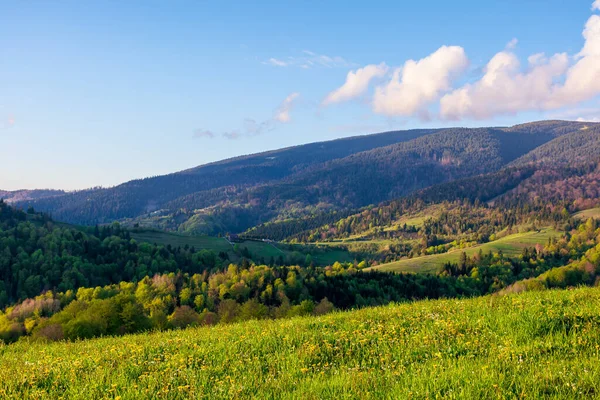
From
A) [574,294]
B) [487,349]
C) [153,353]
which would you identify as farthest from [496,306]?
[153,353]

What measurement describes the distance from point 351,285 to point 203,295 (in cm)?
5492

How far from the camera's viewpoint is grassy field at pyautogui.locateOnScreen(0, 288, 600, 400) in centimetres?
1079

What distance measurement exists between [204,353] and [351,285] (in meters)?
161

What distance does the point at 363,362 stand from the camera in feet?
44.0

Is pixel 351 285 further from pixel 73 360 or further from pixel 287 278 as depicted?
pixel 73 360

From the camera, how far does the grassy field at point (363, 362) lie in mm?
10789

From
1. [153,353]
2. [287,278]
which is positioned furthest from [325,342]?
[287,278]

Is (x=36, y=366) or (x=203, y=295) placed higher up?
(x=36, y=366)

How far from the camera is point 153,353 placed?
1644cm

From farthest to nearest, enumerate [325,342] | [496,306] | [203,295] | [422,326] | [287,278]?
[287,278], [203,295], [496,306], [422,326], [325,342]

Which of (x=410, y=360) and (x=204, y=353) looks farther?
(x=204, y=353)

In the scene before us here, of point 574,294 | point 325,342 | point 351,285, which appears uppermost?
point 325,342

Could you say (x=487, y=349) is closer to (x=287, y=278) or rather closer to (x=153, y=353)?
(x=153, y=353)

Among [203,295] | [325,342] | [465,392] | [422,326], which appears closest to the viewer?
[465,392]
